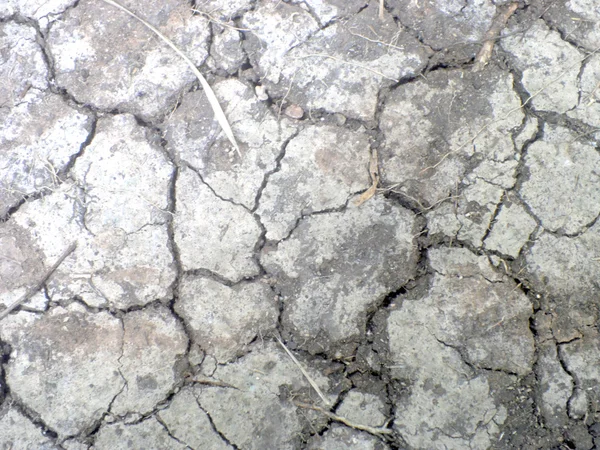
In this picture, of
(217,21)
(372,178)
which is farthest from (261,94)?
(372,178)

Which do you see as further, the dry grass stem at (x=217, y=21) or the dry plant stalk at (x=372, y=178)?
the dry grass stem at (x=217, y=21)

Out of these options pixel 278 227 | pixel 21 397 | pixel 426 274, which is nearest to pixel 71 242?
pixel 21 397

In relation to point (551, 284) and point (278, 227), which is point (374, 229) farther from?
point (551, 284)

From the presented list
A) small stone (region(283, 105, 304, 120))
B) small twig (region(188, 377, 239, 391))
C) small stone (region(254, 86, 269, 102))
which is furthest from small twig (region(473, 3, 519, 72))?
small twig (region(188, 377, 239, 391))

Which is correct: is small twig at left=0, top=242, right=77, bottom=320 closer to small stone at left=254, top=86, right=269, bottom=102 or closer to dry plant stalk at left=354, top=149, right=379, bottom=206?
small stone at left=254, top=86, right=269, bottom=102

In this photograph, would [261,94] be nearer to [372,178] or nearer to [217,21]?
[217,21]

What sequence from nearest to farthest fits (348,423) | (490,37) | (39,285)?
(348,423) < (39,285) < (490,37)

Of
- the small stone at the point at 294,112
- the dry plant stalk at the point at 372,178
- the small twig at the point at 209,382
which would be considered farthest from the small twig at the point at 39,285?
the dry plant stalk at the point at 372,178

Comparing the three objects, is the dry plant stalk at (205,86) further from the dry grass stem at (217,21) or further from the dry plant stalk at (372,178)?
the dry plant stalk at (372,178)
